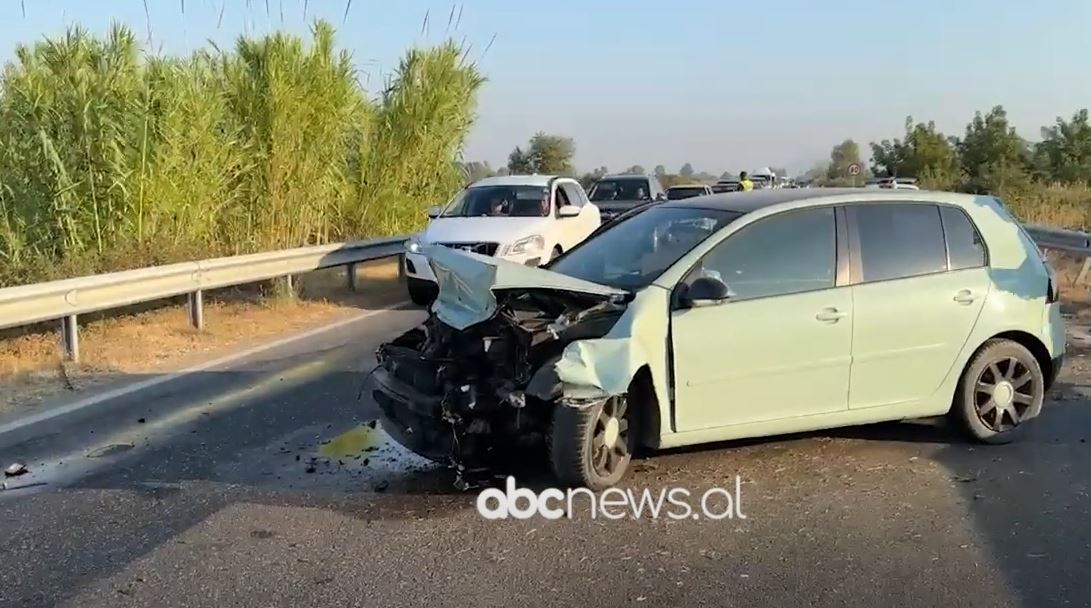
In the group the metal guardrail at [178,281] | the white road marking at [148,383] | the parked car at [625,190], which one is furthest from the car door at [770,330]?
the parked car at [625,190]

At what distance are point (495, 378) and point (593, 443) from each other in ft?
2.08

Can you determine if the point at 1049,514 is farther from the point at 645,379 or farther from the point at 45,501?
the point at 45,501

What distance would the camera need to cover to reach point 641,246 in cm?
660

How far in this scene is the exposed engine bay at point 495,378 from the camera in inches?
215

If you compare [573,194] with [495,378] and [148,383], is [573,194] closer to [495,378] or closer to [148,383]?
[148,383]

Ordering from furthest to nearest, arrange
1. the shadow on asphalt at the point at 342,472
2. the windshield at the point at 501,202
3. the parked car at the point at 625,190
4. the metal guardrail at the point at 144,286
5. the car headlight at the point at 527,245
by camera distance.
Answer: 1. the parked car at the point at 625,190
2. the windshield at the point at 501,202
3. the car headlight at the point at 527,245
4. the metal guardrail at the point at 144,286
5. the shadow on asphalt at the point at 342,472

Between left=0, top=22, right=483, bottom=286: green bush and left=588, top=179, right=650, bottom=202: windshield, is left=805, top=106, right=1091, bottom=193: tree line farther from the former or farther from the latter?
left=0, top=22, right=483, bottom=286: green bush

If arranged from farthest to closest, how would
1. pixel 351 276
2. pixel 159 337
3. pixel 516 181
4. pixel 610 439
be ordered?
1. pixel 351 276
2. pixel 516 181
3. pixel 159 337
4. pixel 610 439

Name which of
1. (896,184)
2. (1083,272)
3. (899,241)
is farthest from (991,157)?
(899,241)

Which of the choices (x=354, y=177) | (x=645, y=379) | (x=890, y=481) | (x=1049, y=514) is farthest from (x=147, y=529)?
(x=354, y=177)

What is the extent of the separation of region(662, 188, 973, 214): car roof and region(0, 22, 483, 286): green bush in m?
7.40

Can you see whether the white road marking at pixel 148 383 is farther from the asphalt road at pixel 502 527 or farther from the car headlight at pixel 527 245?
the car headlight at pixel 527 245

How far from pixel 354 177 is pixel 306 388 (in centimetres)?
1128

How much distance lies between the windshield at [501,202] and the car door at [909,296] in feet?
27.3
